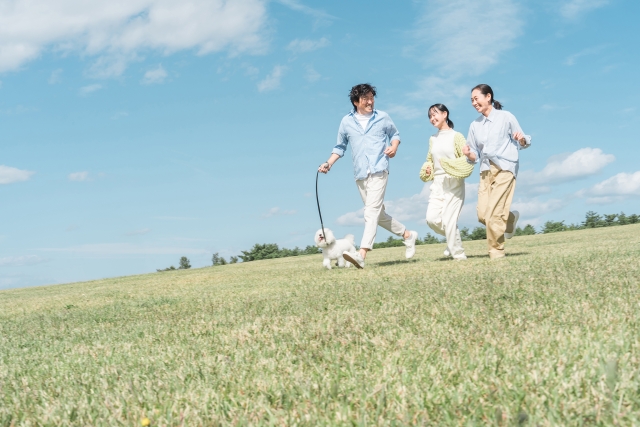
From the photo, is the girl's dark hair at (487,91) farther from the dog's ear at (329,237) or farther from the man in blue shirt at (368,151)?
the dog's ear at (329,237)

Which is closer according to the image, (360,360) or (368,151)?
(360,360)

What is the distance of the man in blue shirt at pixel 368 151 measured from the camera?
966 cm

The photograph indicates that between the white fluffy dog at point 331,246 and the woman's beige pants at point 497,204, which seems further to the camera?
the white fluffy dog at point 331,246

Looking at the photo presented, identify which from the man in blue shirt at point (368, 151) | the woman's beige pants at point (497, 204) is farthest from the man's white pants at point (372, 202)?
the woman's beige pants at point (497, 204)

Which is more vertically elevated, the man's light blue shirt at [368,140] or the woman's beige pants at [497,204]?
the man's light blue shirt at [368,140]

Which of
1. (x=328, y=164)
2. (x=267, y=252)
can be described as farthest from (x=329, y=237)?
(x=267, y=252)

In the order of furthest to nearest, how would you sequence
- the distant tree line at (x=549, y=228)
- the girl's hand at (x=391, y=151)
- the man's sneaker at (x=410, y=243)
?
1. the distant tree line at (x=549, y=228)
2. the man's sneaker at (x=410, y=243)
3. the girl's hand at (x=391, y=151)

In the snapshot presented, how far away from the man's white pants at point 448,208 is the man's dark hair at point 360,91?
6.04ft

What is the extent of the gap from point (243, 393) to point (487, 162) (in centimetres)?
764

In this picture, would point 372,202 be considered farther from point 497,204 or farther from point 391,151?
point 497,204

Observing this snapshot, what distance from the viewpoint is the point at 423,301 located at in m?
5.02

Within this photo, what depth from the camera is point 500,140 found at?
943 centimetres

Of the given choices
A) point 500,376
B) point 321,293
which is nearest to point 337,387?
point 500,376

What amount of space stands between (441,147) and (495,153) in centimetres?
91
